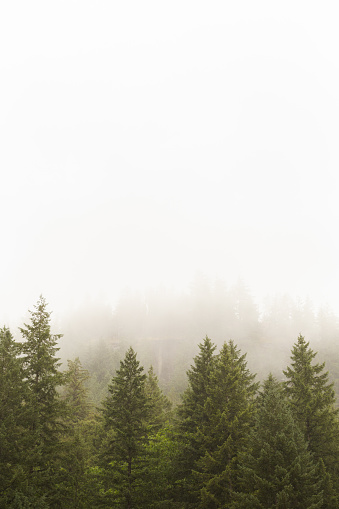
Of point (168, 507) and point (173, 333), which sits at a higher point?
point (173, 333)

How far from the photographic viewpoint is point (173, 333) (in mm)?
101438

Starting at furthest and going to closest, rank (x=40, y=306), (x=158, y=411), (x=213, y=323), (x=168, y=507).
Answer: (x=213, y=323)
(x=158, y=411)
(x=40, y=306)
(x=168, y=507)

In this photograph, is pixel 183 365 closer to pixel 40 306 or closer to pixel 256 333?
pixel 256 333

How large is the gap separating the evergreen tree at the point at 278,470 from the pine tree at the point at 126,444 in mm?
6813

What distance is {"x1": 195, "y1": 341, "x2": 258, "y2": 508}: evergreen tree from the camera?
60.0ft

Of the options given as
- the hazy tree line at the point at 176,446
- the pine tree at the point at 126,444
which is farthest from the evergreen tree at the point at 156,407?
the pine tree at the point at 126,444

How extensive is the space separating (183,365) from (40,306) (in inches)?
2273

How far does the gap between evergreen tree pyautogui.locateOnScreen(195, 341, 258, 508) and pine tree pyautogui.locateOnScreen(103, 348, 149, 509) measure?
4.13 metres

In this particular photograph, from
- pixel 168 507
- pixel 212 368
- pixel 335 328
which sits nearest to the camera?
pixel 168 507

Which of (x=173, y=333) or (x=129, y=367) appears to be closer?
(x=129, y=367)

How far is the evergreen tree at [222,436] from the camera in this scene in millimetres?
18281

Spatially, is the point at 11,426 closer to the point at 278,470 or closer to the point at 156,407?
the point at 278,470

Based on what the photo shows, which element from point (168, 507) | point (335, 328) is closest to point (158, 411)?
point (168, 507)

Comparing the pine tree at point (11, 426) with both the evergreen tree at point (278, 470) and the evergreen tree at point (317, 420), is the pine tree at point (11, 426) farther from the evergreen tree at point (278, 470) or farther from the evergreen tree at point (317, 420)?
the evergreen tree at point (317, 420)
